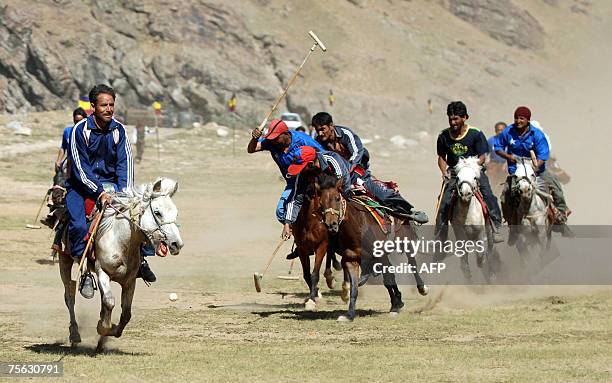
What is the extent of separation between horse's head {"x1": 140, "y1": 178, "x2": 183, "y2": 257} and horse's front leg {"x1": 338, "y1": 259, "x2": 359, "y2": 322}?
3.77m

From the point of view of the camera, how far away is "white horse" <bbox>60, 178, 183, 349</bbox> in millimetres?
11961

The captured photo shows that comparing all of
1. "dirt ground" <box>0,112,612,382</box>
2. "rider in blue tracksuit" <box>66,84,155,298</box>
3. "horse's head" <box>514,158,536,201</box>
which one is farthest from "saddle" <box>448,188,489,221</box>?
"rider in blue tracksuit" <box>66,84,155,298</box>

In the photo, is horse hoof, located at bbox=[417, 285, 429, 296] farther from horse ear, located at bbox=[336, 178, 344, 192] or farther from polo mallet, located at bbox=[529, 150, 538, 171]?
polo mallet, located at bbox=[529, 150, 538, 171]

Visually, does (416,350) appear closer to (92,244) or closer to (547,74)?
(92,244)

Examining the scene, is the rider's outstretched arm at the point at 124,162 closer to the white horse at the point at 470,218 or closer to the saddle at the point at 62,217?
the saddle at the point at 62,217

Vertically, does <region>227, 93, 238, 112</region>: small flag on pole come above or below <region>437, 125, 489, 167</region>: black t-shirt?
above

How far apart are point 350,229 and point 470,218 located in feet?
9.35

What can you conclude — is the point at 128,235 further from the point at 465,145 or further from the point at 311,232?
the point at 465,145

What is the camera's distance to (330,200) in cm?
1476

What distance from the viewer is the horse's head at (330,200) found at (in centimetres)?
1465

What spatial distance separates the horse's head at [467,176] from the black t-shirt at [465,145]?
38cm

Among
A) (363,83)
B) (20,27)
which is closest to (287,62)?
(363,83)

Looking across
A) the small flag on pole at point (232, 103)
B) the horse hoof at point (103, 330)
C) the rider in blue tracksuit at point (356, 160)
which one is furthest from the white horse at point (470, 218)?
the small flag on pole at point (232, 103)

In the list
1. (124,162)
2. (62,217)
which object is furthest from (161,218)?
(62,217)
